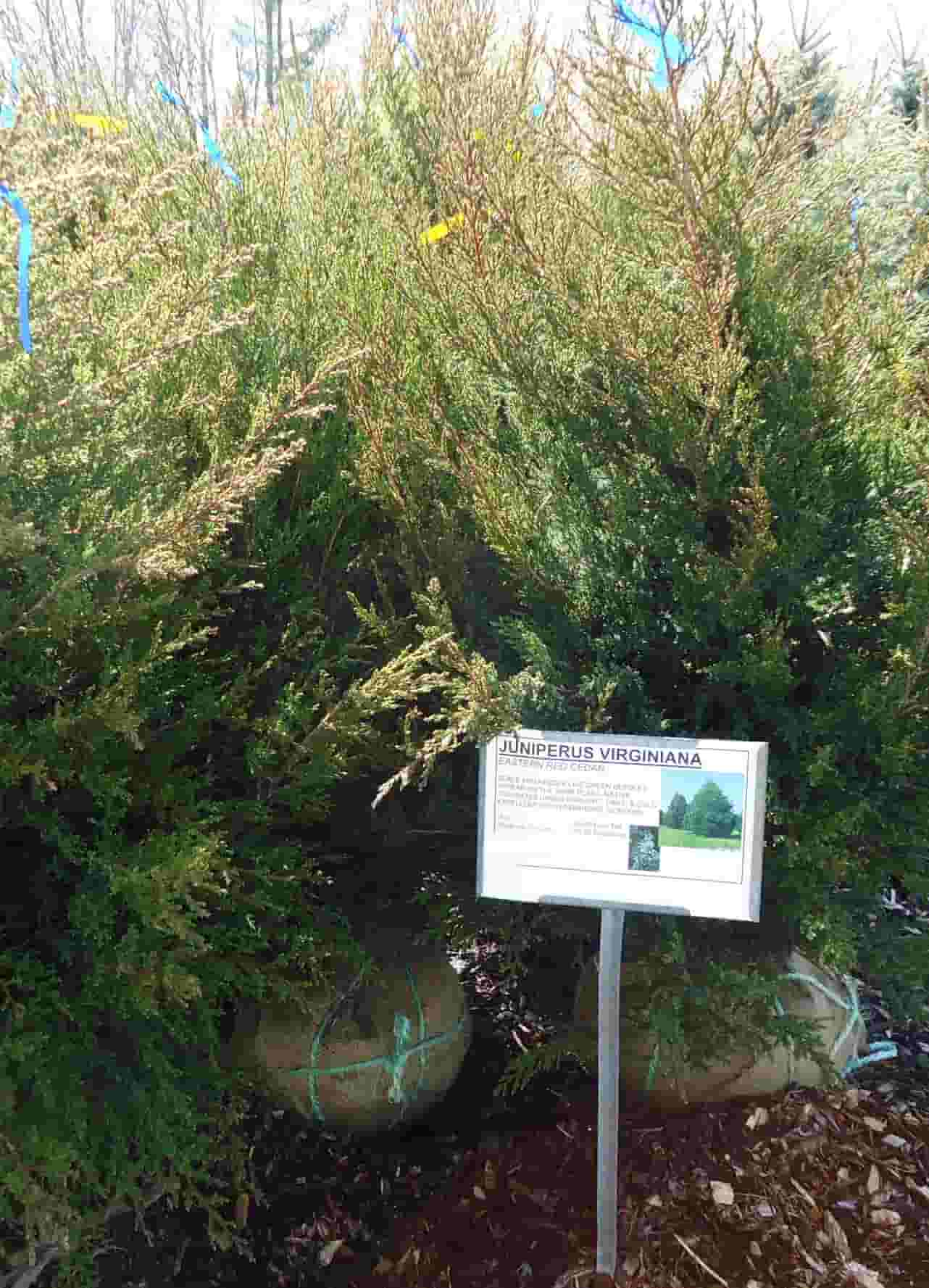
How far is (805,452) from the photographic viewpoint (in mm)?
2066

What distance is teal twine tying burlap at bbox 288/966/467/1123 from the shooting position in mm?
2523

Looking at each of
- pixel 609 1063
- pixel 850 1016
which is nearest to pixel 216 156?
pixel 609 1063

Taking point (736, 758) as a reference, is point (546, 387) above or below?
above

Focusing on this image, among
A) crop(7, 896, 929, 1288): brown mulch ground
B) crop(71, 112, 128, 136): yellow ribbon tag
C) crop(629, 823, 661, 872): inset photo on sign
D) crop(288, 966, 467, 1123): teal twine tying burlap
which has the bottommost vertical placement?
crop(7, 896, 929, 1288): brown mulch ground

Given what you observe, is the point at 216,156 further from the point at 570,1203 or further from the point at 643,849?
the point at 570,1203

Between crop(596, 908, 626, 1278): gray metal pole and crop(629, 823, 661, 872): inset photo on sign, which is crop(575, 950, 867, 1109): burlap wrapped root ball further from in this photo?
crop(629, 823, 661, 872): inset photo on sign

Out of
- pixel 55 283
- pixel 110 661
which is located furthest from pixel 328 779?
pixel 55 283

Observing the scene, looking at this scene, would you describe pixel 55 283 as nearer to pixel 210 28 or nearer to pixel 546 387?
pixel 546 387

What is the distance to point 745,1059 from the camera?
7.90 ft

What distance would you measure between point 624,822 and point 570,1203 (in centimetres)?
97

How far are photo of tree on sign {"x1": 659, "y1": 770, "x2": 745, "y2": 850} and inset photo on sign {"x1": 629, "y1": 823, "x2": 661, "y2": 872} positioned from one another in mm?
29

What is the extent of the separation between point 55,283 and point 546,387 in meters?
1.08

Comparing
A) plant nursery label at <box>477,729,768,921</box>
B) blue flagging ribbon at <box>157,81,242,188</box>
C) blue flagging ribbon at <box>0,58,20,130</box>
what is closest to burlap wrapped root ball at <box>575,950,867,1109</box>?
plant nursery label at <box>477,729,768,921</box>

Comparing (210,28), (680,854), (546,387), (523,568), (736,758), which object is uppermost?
(210,28)
